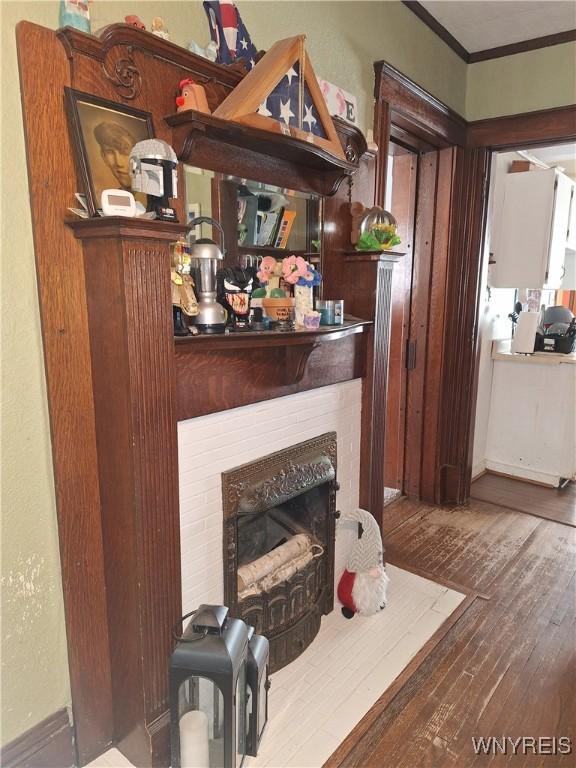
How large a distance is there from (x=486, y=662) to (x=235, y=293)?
1.59 metres

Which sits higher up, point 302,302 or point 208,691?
point 302,302

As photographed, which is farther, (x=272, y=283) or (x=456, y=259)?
(x=456, y=259)

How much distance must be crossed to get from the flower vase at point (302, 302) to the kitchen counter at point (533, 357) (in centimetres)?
252

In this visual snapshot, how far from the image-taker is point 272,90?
1.50 m

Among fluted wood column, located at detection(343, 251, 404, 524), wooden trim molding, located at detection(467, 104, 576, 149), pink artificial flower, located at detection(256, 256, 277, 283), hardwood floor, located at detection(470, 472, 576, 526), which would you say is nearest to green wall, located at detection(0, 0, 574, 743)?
pink artificial flower, located at detection(256, 256, 277, 283)

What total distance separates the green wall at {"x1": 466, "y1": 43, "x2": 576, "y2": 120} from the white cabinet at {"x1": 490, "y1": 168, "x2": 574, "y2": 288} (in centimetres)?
84

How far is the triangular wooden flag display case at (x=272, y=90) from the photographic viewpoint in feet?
4.67

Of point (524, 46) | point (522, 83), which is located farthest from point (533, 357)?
point (524, 46)

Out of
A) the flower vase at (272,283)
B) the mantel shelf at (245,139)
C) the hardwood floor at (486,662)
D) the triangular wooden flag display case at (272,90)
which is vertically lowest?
the hardwood floor at (486,662)

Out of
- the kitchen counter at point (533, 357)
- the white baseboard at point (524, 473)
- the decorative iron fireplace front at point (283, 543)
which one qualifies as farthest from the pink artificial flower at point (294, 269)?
the white baseboard at point (524, 473)

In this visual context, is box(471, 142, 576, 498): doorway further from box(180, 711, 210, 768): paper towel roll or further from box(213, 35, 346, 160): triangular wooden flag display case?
box(180, 711, 210, 768): paper towel roll

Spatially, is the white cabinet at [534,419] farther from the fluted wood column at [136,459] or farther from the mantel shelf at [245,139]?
the fluted wood column at [136,459]

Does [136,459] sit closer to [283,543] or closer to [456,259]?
[283,543]

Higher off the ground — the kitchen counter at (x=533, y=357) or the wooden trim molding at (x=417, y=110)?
the wooden trim molding at (x=417, y=110)
